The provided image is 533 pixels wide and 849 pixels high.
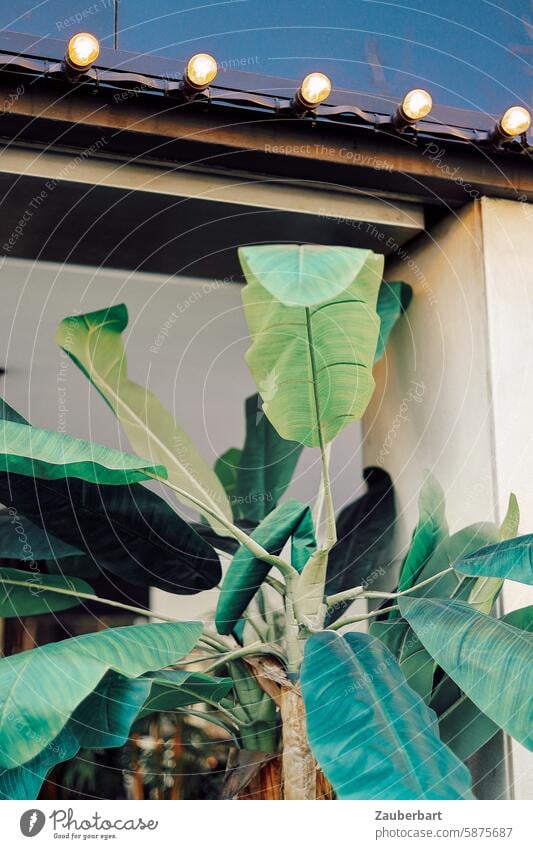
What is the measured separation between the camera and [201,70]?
3.13 metres

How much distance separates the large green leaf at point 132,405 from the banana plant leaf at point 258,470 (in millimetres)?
146

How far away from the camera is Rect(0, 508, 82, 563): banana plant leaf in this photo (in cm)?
348

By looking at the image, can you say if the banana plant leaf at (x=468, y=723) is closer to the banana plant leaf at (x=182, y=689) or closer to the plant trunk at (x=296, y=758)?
the plant trunk at (x=296, y=758)

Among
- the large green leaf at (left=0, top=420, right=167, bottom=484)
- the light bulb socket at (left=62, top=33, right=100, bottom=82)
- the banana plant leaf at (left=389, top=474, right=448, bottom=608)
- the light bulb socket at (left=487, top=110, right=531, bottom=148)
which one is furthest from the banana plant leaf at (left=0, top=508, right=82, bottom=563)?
the light bulb socket at (left=487, top=110, right=531, bottom=148)

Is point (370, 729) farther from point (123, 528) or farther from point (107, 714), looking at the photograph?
point (123, 528)

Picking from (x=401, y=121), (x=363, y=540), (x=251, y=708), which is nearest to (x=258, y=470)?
(x=363, y=540)

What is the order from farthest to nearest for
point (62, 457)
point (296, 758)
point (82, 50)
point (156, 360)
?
point (156, 360) → point (296, 758) → point (82, 50) → point (62, 457)

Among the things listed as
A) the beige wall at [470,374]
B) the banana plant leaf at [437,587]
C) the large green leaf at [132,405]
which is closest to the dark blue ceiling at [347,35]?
the beige wall at [470,374]

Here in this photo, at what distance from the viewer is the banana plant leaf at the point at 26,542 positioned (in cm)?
348

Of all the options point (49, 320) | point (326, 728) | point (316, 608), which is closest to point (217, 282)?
point (49, 320)

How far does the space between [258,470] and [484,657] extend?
1345mm

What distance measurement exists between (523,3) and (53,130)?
1.81 m

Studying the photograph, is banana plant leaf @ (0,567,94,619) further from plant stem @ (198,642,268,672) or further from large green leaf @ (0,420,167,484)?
large green leaf @ (0,420,167,484)
